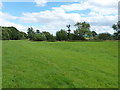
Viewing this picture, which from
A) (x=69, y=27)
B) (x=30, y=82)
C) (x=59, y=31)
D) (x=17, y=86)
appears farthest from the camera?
(x=69, y=27)

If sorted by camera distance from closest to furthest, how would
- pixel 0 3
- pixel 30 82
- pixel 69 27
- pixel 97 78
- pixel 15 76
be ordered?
pixel 30 82 < pixel 15 76 < pixel 97 78 < pixel 0 3 < pixel 69 27

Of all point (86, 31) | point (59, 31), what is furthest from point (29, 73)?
point (86, 31)

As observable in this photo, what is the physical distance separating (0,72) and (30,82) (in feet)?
4.98

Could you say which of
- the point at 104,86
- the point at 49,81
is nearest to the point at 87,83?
the point at 104,86

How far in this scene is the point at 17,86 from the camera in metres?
3.93

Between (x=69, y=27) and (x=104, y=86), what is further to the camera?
(x=69, y=27)

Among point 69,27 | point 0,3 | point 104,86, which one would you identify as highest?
point 69,27

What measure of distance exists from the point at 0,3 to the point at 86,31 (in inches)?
2084

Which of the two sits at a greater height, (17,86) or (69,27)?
(69,27)

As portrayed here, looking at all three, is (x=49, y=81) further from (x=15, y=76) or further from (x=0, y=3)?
(x=0, y=3)

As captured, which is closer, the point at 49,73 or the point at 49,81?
the point at 49,81

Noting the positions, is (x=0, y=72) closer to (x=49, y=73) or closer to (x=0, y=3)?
(x=49, y=73)

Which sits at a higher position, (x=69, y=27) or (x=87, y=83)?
(x=69, y=27)

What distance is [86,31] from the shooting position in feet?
186
